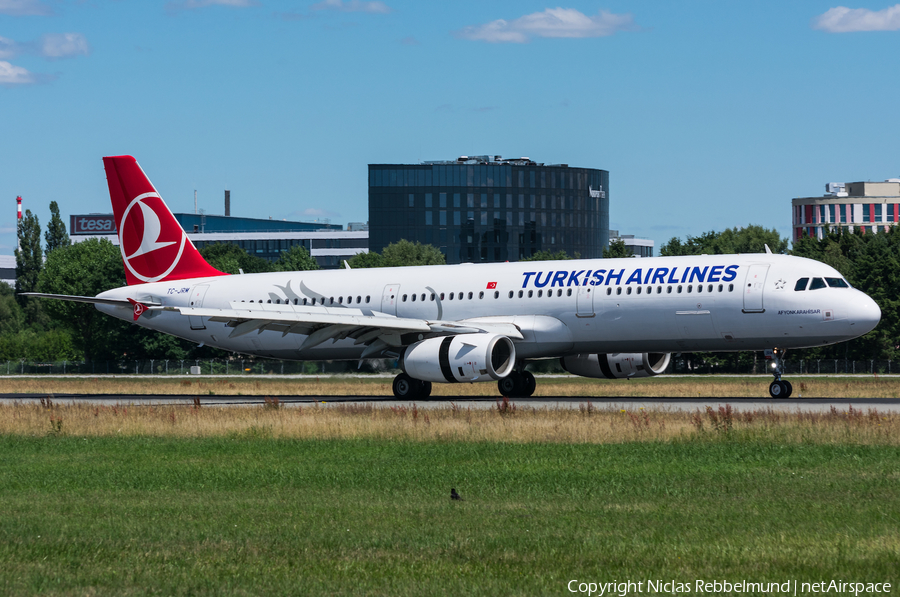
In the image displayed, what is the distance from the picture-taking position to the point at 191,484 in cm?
1639

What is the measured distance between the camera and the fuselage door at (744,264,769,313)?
31.6 metres

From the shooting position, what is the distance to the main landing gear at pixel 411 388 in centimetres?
3531

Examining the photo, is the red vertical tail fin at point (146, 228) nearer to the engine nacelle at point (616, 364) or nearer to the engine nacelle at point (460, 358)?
the engine nacelle at point (460, 358)

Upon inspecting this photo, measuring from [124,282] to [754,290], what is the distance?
7132 cm

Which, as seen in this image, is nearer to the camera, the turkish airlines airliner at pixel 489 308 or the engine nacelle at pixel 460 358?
the turkish airlines airliner at pixel 489 308

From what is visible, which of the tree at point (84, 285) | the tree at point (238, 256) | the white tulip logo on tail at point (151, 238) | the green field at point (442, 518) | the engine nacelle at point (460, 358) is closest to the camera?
the green field at point (442, 518)

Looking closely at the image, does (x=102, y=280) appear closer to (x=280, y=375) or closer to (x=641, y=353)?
(x=280, y=375)

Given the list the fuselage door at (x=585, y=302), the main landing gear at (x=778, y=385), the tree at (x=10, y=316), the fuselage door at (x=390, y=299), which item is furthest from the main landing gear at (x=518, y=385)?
the tree at (x=10, y=316)

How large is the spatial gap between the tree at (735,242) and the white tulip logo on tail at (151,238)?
73487 mm

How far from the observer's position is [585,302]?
110 ft

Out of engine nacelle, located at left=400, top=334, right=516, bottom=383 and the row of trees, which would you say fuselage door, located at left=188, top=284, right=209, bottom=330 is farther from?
the row of trees

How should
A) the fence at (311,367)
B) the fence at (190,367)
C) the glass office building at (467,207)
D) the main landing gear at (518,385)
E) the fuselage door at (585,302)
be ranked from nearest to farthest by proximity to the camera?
the fuselage door at (585,302) → the main landing gear at (518,385) → the fence at (311,367) → the fence at (190,367) → the glass office building at (467,207)

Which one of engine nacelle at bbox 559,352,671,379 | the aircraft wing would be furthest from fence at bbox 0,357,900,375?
the aircraft wing

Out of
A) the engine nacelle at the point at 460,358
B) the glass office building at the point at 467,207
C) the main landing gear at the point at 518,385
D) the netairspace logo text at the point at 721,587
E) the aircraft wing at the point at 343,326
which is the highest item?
the glass office building at the point at 467,207
